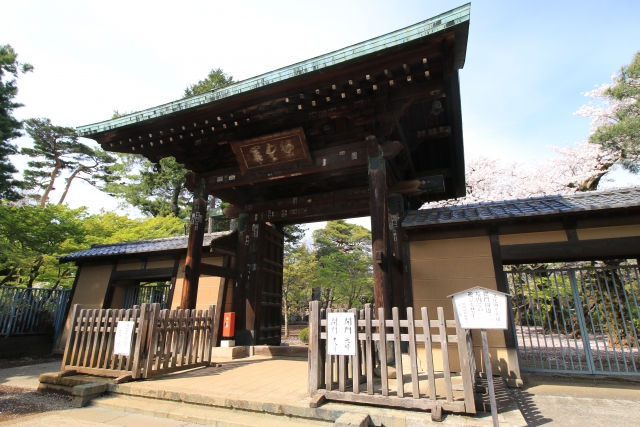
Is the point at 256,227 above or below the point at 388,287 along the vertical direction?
above

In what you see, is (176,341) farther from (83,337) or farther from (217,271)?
(217,271)

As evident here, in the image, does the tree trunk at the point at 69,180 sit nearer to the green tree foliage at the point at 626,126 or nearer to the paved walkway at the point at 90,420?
the paved walkway at the point at 90,420

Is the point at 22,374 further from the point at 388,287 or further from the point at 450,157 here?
the point at 450,157

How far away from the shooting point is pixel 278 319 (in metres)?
9.66

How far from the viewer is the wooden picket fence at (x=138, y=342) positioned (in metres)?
5.12

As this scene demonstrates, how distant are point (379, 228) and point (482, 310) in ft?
7.35

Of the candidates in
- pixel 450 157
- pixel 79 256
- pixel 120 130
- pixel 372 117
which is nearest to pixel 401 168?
pixel 450 157

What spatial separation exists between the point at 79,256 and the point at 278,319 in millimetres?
6928

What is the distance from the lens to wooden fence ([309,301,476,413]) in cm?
349

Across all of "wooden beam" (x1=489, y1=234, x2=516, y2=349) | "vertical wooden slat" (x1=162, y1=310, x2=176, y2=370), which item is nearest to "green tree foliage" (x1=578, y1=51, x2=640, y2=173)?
"wooden beam" (x1=489, y1=234, x2=516, y2=349)

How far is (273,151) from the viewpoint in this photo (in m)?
6.91

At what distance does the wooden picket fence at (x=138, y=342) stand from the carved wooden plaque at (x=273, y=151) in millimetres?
3343

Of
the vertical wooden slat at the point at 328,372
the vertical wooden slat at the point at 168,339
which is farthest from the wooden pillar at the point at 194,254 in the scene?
the vertical wooden slat at the point at 328,372

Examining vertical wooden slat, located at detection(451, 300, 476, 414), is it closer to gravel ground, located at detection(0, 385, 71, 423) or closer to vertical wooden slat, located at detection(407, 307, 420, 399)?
vertical wooden slat, located at detection(407, 307, 420, 399)
